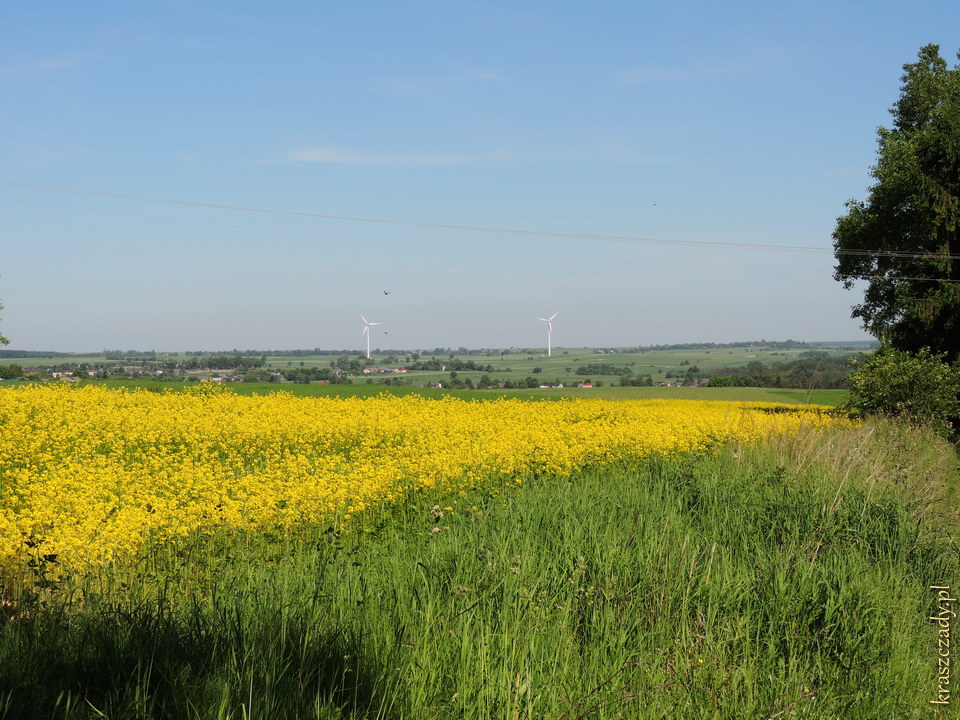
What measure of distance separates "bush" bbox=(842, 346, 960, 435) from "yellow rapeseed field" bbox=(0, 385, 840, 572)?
8992mm

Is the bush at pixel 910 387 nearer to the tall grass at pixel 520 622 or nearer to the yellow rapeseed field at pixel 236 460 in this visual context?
the yellow rapeseed field at pixel 236 460

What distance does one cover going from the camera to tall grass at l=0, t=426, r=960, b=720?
343 centimetres

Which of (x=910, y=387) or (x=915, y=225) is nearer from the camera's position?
(x=910, y=387)

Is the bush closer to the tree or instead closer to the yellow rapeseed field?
the tree

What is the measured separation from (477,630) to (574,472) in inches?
292

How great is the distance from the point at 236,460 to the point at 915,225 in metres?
30.2

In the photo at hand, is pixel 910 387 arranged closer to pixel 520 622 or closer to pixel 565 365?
pixel 520 622

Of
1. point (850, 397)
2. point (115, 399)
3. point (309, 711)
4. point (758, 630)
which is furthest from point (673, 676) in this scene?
point (850, 397)

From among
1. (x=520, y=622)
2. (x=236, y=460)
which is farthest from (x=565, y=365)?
(x=520, y=622)

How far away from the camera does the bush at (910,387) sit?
24953 mm

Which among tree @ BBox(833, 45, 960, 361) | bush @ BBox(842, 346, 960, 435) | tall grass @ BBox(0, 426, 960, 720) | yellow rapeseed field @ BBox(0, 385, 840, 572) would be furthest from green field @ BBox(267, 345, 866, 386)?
tall grass @ BBox(0, 426, 960, 720)

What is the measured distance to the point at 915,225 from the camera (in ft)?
103

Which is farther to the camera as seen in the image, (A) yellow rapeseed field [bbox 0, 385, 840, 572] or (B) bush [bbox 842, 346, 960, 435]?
(B) bush [bbox 842, 346, 960, 435]

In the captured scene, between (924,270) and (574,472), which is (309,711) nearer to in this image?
(574,472)
